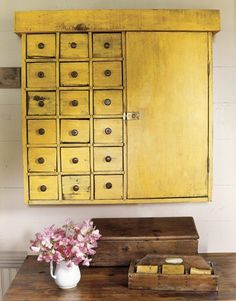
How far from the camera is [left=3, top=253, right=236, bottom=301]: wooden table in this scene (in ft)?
5.52

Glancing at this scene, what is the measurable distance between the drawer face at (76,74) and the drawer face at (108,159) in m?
0.33

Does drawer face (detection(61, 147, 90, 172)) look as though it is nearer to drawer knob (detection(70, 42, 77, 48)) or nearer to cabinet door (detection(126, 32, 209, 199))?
cabinet door (detection(126, 32, 209, 199))

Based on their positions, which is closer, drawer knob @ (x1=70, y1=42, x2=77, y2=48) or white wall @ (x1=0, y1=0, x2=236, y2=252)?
drawer knob @ (x1=70, y1=42, x2=77, y2=48)

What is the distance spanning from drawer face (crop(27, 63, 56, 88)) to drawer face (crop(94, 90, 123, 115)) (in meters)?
0.23

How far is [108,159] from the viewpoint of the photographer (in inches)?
76.4

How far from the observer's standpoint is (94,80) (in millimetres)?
1915

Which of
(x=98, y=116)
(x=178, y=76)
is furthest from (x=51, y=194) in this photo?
(x=178, y=76)

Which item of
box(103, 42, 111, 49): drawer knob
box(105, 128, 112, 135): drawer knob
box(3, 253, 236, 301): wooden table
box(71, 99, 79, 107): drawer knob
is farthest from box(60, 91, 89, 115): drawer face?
box(3, 253, 236, 301): wooden table

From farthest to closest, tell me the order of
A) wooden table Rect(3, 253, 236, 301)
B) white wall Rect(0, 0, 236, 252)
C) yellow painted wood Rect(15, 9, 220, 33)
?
white wall Rect(0, 0, 236, 252), yellow painted wood Rect(15, 9, 220, 33), wooden table Rect(3, 253, 236, 301)

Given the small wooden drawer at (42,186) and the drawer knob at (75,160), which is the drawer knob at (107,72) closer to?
the drawer knob at (75,160)

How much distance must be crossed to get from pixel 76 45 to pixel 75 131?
1.36 feet

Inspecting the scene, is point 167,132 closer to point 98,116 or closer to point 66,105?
point 98,116

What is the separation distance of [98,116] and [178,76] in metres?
0.44

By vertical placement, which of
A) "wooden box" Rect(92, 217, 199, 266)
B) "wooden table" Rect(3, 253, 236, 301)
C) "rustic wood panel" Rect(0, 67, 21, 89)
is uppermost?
"rustic wood panel" Rect(0, 67, 21, 89)
